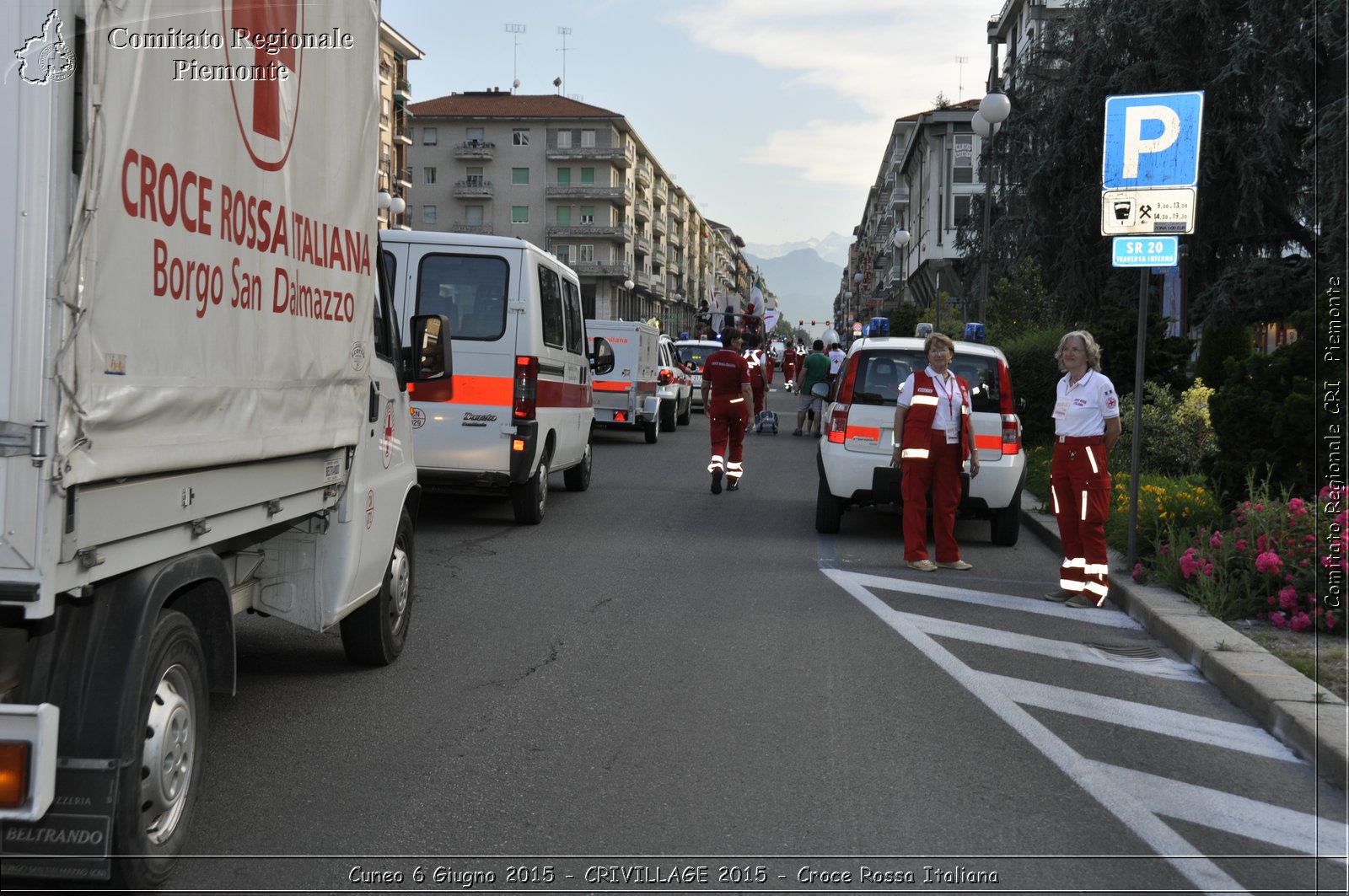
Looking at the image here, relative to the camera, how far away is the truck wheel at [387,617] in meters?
6.41

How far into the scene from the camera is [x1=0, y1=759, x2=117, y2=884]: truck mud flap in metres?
3.33

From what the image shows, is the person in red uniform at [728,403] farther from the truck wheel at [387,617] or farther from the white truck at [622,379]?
the truck wheel at [387,617]

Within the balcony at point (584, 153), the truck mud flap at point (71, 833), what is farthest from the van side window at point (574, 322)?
the balcony at point (584, 153)

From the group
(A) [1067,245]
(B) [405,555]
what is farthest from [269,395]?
(A) [1067,245]

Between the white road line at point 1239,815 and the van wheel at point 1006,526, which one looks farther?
the van wheel at point 1006,526

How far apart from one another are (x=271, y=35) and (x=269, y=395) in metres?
1.21

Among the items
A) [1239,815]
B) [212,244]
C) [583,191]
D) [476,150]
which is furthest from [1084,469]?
[476,150]

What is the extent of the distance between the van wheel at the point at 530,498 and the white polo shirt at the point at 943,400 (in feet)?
11.4

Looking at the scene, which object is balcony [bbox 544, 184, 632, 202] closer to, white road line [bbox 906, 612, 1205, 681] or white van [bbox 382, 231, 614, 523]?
white van [bbox 382, 231, 614, 523]

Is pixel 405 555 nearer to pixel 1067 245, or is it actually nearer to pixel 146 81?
pixel 146 81

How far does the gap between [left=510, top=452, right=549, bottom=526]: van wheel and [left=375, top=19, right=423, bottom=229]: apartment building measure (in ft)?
240

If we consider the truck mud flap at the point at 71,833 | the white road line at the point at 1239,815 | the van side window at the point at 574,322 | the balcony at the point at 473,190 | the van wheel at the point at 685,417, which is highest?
the balcony at the point at 473,190

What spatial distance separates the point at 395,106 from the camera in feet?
293

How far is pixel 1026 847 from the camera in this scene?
14.2 feet
